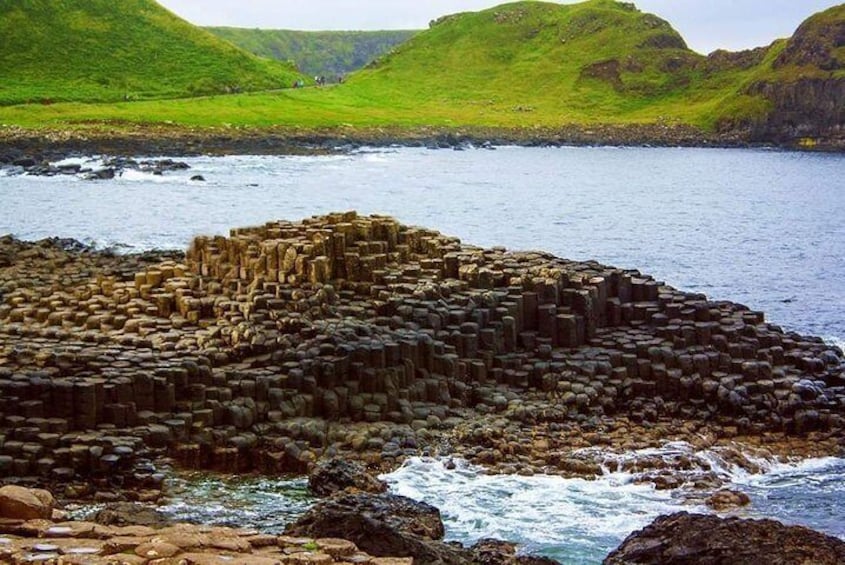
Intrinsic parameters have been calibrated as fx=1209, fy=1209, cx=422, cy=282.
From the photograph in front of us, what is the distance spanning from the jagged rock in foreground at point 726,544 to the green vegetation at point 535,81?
285 ft

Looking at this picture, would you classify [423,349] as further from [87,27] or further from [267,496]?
[87,27]

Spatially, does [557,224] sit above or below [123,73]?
below

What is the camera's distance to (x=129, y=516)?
1556 centimetres

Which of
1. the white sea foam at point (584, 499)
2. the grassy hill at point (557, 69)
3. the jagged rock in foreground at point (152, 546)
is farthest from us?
the grassy hill at point (557, 69)

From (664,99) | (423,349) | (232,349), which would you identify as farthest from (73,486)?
(664,99)

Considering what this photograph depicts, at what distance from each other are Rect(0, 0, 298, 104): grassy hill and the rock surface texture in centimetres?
8610

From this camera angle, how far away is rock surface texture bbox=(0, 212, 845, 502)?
20.3m

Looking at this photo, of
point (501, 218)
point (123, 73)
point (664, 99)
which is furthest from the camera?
point (664, 99)

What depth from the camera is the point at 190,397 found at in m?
21.3

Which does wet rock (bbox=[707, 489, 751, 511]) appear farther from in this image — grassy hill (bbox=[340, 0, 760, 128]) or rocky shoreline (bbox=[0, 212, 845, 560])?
grassy hill (bbox=[340, 0, 760, 128])

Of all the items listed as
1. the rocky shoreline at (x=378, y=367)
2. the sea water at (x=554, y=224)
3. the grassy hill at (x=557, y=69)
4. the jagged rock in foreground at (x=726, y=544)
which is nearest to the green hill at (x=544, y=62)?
the grassy hill at (x=557, y=69)

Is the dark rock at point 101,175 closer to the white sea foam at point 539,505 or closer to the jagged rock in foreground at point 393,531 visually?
the white sea foam at point 539,505

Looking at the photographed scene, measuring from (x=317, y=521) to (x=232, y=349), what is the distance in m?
8.67

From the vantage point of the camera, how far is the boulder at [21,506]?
12.3 m
